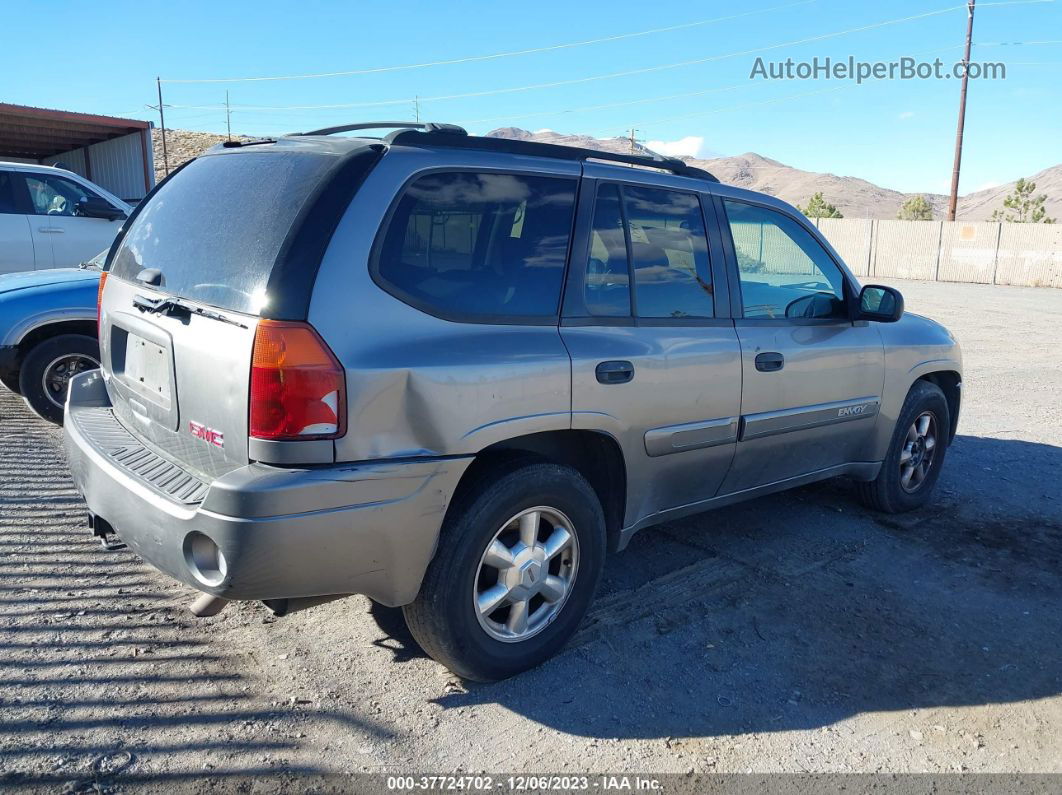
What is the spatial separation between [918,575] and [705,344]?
1795mm

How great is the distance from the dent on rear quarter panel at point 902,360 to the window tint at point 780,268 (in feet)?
1.63

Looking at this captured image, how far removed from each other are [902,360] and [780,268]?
109 centimetres

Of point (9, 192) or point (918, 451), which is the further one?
point (9, 192)

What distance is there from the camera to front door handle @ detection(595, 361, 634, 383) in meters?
3.28

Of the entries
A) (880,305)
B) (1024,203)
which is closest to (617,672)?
(880,305)

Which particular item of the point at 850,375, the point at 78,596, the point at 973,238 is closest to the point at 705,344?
the point at 850,375

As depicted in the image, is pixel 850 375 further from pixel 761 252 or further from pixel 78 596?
pixel 78 596

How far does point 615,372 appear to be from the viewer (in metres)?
3.33

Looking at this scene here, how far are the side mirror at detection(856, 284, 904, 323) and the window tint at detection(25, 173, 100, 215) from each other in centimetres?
800

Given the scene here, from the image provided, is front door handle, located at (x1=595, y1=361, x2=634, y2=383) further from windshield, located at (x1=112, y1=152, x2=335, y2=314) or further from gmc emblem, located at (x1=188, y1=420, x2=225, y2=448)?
gmc emblem, located at (x1=188, y1=420, x2=225, y2=448)

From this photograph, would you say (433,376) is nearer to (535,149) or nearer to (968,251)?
(535,149)

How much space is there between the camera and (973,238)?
30.9 m

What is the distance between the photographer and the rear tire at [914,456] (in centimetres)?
504

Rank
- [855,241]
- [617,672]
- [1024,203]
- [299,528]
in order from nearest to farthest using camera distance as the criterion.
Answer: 1. [299,528]
2. [617,672]
3. [855,241]
4. [1024,203]
